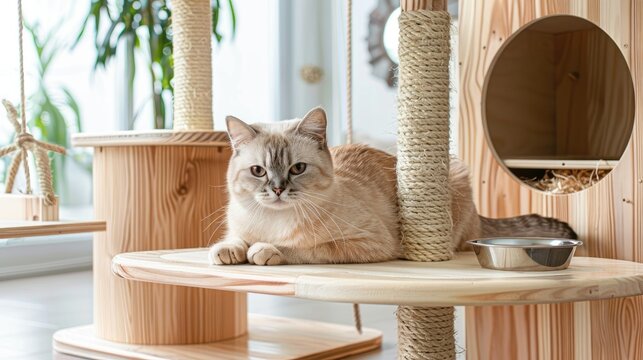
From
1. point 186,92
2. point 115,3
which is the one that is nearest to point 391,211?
point 186,92

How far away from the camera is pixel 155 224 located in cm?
284

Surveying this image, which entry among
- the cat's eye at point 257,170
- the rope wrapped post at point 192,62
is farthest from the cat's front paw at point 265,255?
the rope wrapped post at point 192,62

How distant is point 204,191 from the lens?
2.90 m

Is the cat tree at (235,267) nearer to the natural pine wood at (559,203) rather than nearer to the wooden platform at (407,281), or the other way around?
the wooden platform at (407,281)

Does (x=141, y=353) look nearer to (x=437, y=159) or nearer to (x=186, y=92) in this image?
(x=186, y=92)

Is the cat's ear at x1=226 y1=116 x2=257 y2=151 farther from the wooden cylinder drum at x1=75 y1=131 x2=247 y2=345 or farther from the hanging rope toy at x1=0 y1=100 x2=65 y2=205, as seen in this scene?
the hanging rope toy at x1=0 y1=100 x2=65 y2=205

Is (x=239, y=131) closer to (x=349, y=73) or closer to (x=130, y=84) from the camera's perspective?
(x=349, y=73)

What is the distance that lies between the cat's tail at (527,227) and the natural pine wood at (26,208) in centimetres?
131

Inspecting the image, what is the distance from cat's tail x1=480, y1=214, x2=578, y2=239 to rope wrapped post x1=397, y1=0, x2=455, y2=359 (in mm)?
346

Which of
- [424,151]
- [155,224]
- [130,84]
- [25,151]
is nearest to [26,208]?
[25,151]

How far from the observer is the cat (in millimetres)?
1770

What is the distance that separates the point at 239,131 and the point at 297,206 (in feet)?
0.71

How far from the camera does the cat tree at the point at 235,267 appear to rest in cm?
151

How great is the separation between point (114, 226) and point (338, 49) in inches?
151
